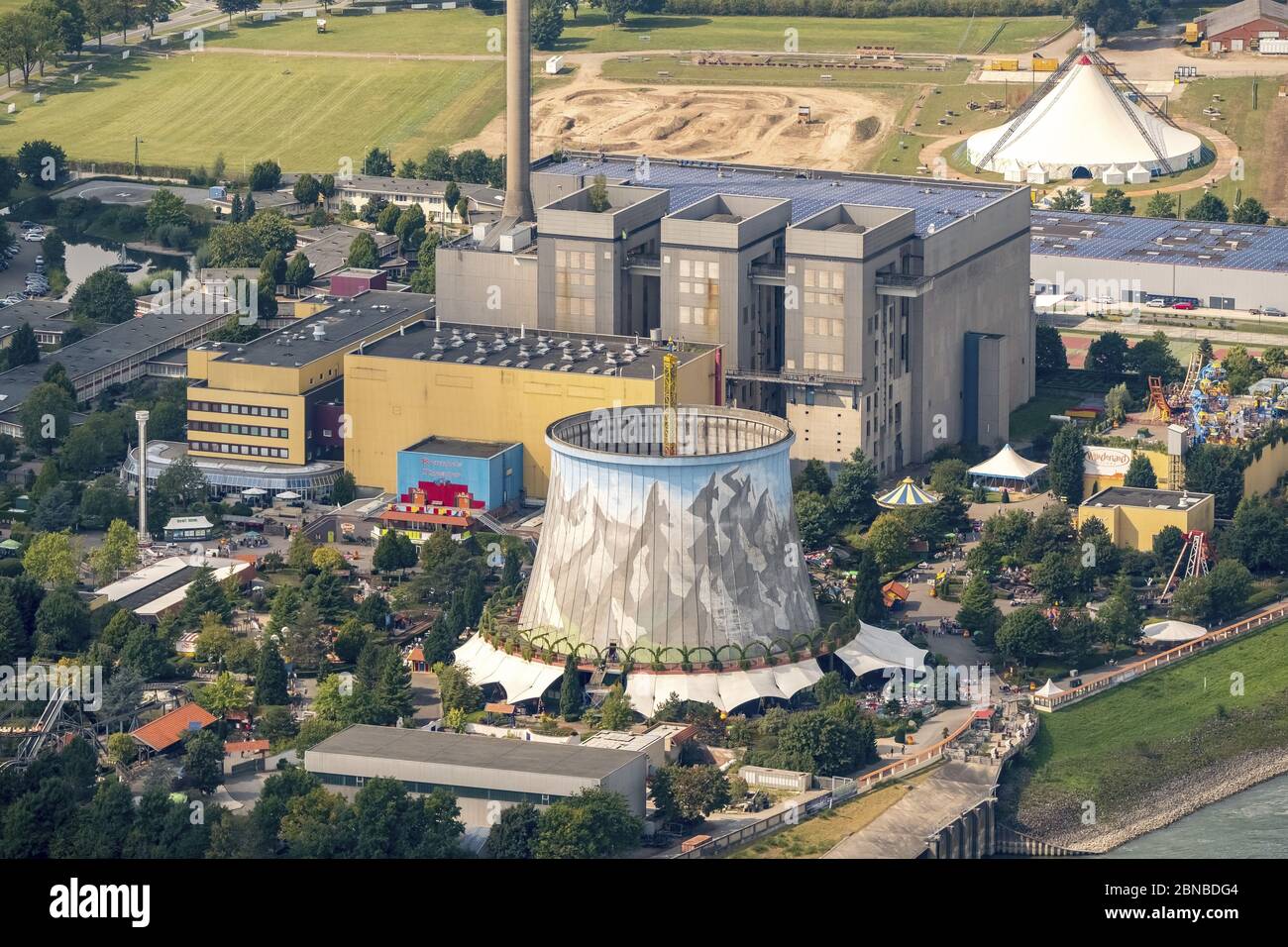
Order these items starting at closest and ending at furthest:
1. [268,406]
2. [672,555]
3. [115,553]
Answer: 1. [672,555]
2. [115,553]
3. [268,406]

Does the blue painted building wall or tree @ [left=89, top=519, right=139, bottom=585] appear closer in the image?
tree @ [left=89, top=519, right=139, bottom=585]

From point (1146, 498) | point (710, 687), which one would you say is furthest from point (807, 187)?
point (710, 687)

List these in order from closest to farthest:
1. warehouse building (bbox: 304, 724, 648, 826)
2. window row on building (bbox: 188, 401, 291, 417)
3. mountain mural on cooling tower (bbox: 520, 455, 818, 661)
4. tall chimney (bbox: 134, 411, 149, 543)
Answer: warehouse building (bbox: 304, 724, 648, 826) < mountain mural on cooling tower (bbox: 520, 455, 818, 661) < tall chimney (bbox: 134, 411, 149, 543) < window row on building (bbox: 188, 401, 291, 417)

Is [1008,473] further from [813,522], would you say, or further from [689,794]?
[689,794]

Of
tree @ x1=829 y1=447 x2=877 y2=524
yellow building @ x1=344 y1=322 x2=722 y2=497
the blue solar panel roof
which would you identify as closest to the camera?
tree @ x1=829 y1=447 x2=877 y2=524

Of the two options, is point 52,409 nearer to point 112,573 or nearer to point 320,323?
point 320,323

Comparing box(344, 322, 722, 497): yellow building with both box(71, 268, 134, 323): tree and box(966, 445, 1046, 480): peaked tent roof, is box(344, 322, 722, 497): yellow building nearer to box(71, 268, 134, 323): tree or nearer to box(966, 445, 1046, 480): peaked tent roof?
box(966, 445, 1046, 480): peaked tent roof

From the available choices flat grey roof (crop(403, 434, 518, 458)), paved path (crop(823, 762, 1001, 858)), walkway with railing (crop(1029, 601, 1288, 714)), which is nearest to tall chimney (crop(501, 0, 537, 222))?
flat grey roof (crop(403, 434, 518, 458))

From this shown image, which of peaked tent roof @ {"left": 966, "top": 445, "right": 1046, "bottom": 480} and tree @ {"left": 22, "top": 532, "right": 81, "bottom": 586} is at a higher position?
peaked tent roof @ {"left": 966, "top": 445, "right": 1046, "bottom": 480}
